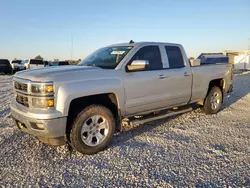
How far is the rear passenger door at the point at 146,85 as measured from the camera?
4.45 metres

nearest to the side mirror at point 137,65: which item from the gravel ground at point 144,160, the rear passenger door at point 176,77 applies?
the rear passenger door at point 176,77

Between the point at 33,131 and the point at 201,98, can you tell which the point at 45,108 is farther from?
the point at 201,98

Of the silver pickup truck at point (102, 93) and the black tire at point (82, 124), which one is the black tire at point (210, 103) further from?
the black tire at point (82, 124)

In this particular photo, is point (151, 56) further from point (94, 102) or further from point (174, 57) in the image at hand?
point (94, 102)

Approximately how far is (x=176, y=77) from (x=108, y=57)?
163 centimetres

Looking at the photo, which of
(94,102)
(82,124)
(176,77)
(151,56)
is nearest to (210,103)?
(176,77)

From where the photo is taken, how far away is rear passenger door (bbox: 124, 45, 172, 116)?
4.45 m

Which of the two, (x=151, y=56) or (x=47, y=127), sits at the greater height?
(x=151, y=56)

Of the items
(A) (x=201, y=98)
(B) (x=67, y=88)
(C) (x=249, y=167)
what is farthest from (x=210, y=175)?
(A) (x=201, y=98)

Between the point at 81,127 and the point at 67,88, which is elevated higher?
the point at 67,88

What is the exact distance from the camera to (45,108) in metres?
3.56

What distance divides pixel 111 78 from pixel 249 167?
2.59m

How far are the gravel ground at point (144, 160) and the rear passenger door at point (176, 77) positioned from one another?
2.31 feet

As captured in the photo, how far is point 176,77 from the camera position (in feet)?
17.5
